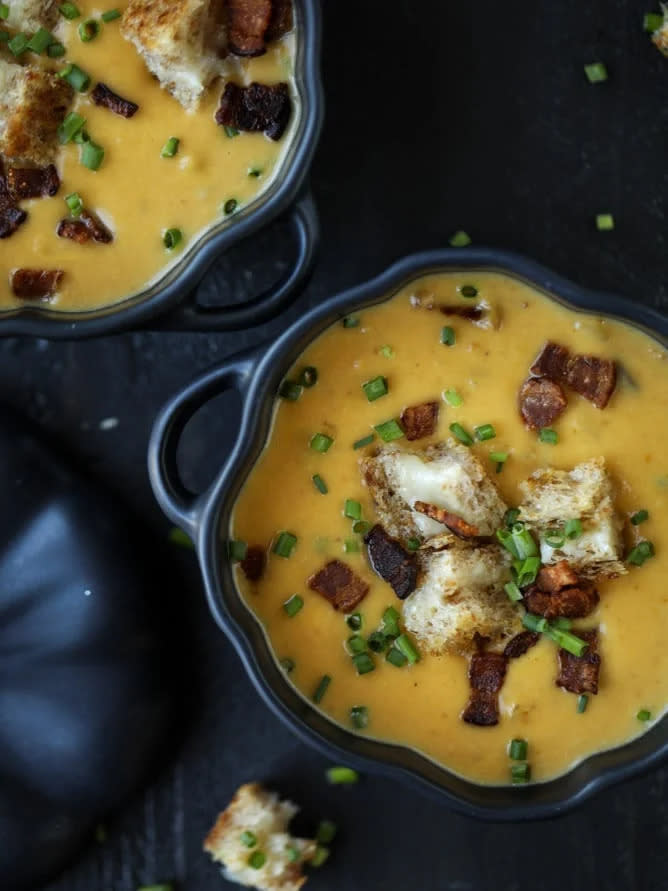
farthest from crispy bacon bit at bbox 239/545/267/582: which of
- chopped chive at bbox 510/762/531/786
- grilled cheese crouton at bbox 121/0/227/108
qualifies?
grilled cheese crouton at bbox 121/0/227/108

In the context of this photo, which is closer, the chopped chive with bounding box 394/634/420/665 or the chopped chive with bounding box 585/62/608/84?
the chopped chive with bounding box 394/634/420/665

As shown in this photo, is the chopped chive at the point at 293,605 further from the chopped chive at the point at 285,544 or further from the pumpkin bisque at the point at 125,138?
the pumpkin bisque at the point at 125,138

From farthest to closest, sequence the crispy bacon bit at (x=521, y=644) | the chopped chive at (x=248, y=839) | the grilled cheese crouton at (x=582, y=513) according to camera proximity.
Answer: the chopped chive at (x=248, y=839)
the crispy bacon bit at (x=521, y=644)
the grilled cheese crouton at (x=582, y=513)

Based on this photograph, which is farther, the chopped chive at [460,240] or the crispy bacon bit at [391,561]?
the chopped chive at [460,240]

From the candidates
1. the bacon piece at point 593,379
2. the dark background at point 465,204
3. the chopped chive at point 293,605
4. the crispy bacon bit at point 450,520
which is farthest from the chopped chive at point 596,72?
the chopped chive at point 293,605

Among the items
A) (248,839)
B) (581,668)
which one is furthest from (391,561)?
(248,839)

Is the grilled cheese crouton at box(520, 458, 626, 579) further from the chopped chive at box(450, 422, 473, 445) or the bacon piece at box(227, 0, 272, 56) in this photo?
the bacon piece at box(227, 0, 272, 56)

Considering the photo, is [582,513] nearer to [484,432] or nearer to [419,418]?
[484,432]
